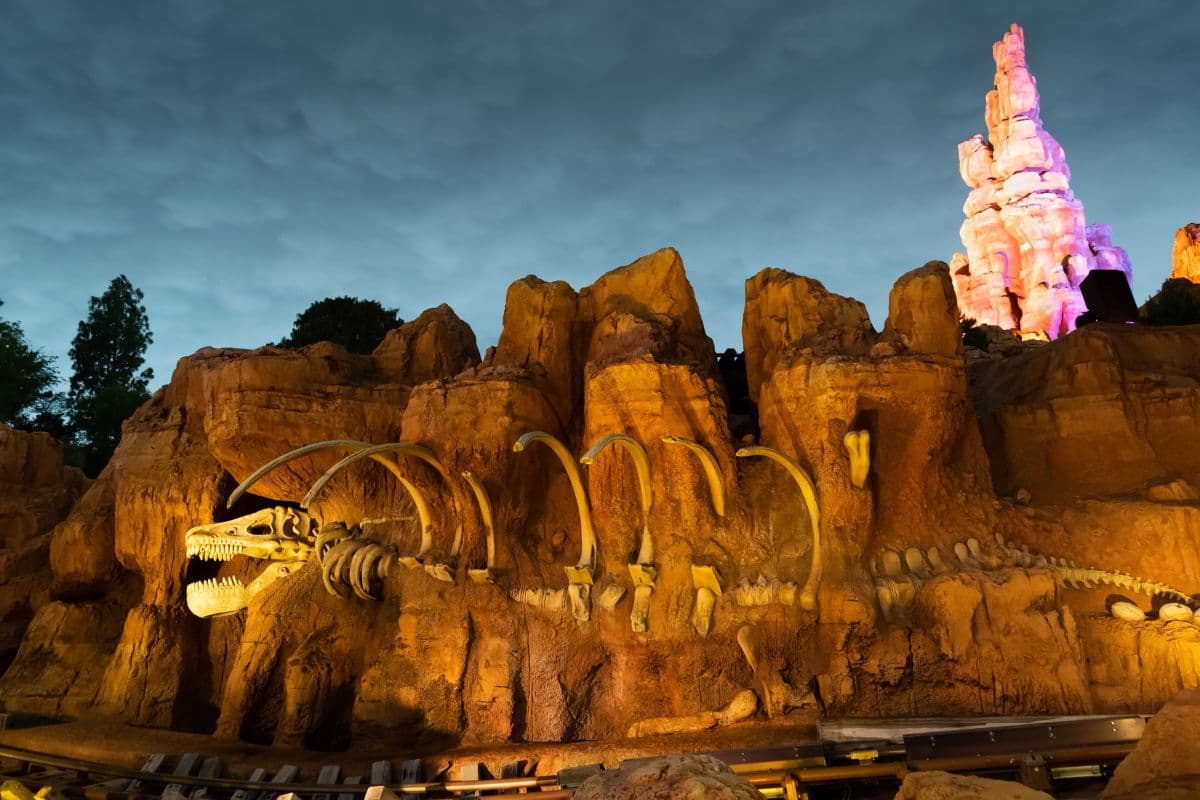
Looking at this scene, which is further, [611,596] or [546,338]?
[546,338]

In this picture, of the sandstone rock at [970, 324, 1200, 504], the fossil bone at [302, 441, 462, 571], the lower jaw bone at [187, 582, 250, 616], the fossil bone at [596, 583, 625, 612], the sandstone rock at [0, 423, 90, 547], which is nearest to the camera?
the fossil bone at [596, 583, 625, 612]

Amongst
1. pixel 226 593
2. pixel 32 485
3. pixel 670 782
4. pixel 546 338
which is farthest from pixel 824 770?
pixel 32 485

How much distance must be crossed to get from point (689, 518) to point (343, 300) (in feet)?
50.1

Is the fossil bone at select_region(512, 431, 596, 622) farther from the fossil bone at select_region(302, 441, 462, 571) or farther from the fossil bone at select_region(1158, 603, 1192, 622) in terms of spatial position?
the fossil bone at select_region(1158, 603, 1192, 622)

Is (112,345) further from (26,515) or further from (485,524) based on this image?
(485,524)

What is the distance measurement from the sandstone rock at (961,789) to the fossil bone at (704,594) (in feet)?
18.2

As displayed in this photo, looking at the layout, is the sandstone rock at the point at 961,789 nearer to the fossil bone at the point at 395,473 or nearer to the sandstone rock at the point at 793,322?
the sandstone rock at the point at 793,322

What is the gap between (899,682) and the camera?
9500 mm

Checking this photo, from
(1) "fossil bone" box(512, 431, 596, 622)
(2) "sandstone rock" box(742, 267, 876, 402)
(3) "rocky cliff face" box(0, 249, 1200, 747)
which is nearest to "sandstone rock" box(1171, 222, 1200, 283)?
(3) "rocky cliff face" box(0, 249, 1200, 747)

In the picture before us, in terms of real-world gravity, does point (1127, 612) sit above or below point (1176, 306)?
below

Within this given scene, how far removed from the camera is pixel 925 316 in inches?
452

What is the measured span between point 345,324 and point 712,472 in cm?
1467

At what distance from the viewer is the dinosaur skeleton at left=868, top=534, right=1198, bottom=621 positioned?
10008 mm

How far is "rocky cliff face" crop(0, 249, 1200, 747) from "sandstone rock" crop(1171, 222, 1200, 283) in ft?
75.3
